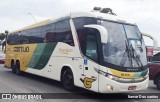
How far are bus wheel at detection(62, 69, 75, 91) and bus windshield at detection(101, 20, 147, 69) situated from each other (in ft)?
8.37

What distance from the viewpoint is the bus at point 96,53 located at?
10.3 m

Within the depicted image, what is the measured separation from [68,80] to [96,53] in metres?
2.43

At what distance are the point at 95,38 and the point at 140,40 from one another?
6.57 feet

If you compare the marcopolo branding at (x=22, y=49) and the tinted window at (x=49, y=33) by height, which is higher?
the tinted window at (x=49, y=33)

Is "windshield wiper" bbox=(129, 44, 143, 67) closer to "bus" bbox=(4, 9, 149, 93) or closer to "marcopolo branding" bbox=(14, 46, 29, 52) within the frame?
"bus" bbox=(4, 9, 149, 93)

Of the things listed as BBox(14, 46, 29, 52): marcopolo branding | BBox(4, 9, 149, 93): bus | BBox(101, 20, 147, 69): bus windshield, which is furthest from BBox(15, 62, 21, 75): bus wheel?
BBox(101, 20, 147, 69): bus windshield

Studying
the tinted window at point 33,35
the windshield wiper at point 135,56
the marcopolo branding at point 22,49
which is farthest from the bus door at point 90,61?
the marcopolo branding at point 22,49

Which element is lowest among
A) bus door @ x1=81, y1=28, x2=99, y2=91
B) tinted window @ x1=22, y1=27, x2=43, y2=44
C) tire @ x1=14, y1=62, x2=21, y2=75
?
tire @ x1=14, y1=62, x2=21, y2=75

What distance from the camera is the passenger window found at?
10812mm

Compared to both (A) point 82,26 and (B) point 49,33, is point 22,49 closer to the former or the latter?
(B) point 49,33

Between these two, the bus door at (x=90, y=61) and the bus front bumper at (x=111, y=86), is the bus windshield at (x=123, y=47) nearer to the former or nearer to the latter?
the bus door at (x=90, y=61)

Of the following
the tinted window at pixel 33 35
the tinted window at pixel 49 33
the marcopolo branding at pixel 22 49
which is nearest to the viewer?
the tinted window at pixel 49 33

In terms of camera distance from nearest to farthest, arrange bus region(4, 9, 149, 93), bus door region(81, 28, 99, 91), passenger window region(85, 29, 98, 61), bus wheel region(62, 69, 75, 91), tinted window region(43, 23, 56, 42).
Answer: bus region(4, 9, 149, 93)
bus door region(81, 28, 99, 91)
passenger window region(85, 29, 98, 61)
bus wheel region(62, 69, 75, 91)
tinted window region(43, 23, 56, 42)

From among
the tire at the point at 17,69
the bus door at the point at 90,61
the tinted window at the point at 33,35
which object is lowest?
the tire at the point at 17,69
